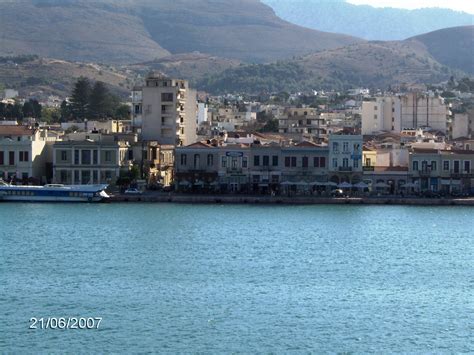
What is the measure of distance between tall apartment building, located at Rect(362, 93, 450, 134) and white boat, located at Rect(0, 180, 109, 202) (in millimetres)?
33794

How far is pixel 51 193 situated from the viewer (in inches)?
2447

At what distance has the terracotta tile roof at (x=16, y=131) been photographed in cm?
6700

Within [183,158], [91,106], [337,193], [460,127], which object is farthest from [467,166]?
[91,106]

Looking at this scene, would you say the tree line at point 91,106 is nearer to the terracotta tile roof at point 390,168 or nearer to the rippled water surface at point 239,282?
the terracotta tile roof at point 390,168

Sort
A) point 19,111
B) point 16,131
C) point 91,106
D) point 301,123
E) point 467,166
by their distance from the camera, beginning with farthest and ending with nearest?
point 19,111
point 91,106
point 301,123
point 16,131
point 467,166

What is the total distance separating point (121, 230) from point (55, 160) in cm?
1726

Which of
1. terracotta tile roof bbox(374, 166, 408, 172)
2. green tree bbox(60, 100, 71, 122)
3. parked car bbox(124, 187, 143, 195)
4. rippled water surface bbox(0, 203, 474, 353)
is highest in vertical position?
green tree bbox(60, 100, 71, 122)

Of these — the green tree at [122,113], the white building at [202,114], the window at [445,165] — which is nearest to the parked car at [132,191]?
the window at [445,165]

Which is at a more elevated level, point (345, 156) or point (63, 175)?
point (345, 156)

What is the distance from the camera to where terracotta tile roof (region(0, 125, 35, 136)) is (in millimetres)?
67000

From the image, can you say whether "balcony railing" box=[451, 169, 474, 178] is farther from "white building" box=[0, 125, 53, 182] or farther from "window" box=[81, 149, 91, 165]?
"white building" box=[0, 125, 53, 182]

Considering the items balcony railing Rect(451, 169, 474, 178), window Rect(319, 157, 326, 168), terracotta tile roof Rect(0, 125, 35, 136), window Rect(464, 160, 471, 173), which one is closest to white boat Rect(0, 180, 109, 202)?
terracotta tile roof Rect(0, 125, 35, 136)

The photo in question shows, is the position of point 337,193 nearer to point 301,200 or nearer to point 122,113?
point 301,200

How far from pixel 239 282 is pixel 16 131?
3357cm
